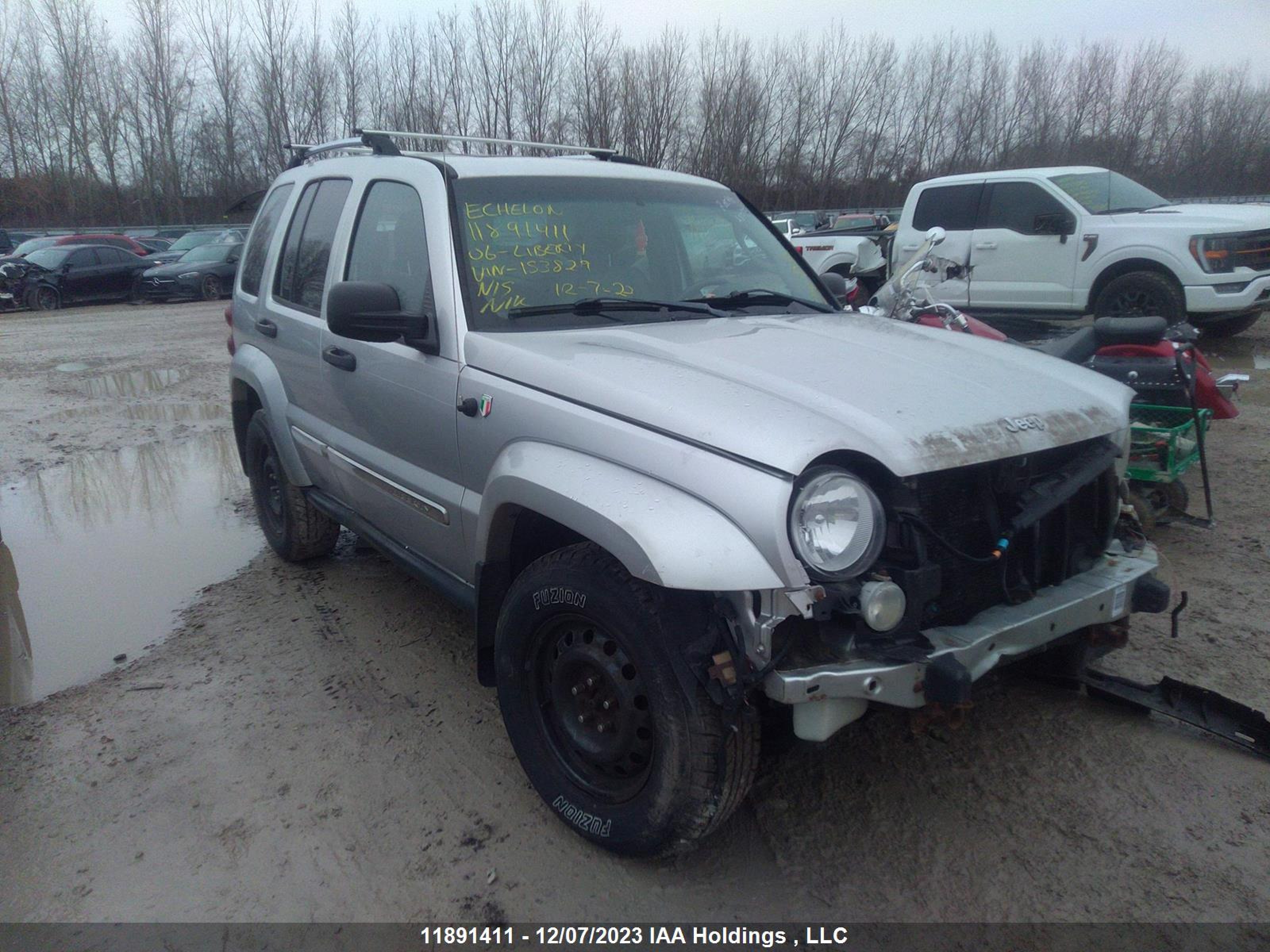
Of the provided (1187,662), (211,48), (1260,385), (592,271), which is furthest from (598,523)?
(211,48)

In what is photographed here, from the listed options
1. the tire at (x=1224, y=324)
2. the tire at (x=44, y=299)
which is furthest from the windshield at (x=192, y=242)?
the tire at (x=1224, y=324)

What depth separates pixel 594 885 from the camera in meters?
2.70

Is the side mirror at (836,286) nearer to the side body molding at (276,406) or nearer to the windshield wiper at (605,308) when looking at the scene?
the windshield wiper at (605,308)

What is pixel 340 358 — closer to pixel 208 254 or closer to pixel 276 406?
pixel 276 406

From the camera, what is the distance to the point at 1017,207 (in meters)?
10.7

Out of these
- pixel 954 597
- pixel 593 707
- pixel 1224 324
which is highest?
pixel 954 597

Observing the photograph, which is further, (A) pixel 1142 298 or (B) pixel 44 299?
(B) pixel 44 299

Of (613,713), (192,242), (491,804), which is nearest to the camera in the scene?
(613,713)

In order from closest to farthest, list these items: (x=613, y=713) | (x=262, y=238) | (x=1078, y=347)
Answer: (x=613, y=713)
(x=1078, y=347)
(x=262, y=238)

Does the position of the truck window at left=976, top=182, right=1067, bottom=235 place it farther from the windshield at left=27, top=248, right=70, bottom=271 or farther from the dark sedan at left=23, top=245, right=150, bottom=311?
the windshield at left=27, top=248, right=70, bottom=271

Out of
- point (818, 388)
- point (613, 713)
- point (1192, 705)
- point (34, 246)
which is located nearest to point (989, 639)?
point (818, 388)

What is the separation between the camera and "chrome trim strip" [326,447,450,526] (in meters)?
3.39

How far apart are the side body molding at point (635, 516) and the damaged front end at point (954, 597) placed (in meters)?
0.13

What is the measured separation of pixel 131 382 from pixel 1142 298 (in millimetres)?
11550
